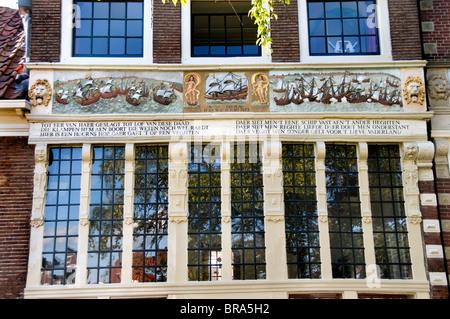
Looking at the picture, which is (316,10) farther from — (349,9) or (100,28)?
(100,28)

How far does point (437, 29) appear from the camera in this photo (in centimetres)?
1528

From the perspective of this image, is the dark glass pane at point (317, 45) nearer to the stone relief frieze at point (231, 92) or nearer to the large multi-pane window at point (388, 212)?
the stone relief frieze at point (231, 92)

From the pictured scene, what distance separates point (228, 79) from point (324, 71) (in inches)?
97.5

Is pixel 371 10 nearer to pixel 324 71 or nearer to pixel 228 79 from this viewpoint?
pixel 324 71

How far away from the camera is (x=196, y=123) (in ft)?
47.2

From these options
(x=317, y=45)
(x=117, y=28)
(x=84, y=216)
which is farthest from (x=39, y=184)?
(x=317, y=45)

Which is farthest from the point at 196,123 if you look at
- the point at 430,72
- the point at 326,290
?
the point at 430,72

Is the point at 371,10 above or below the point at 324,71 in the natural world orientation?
above

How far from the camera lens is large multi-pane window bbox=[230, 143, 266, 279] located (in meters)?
13.7

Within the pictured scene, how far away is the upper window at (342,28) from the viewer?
49.8ft

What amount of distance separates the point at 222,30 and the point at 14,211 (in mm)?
7366

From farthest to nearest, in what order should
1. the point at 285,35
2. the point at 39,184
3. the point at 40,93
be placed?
the point at 285,35 < the point at 40,93 < the point at 39,184

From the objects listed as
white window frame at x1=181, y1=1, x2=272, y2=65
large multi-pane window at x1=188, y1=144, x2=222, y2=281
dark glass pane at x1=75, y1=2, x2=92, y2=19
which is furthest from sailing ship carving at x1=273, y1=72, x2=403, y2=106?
dark glass pane at x1=75, y1=2, x2=92, y2=19
